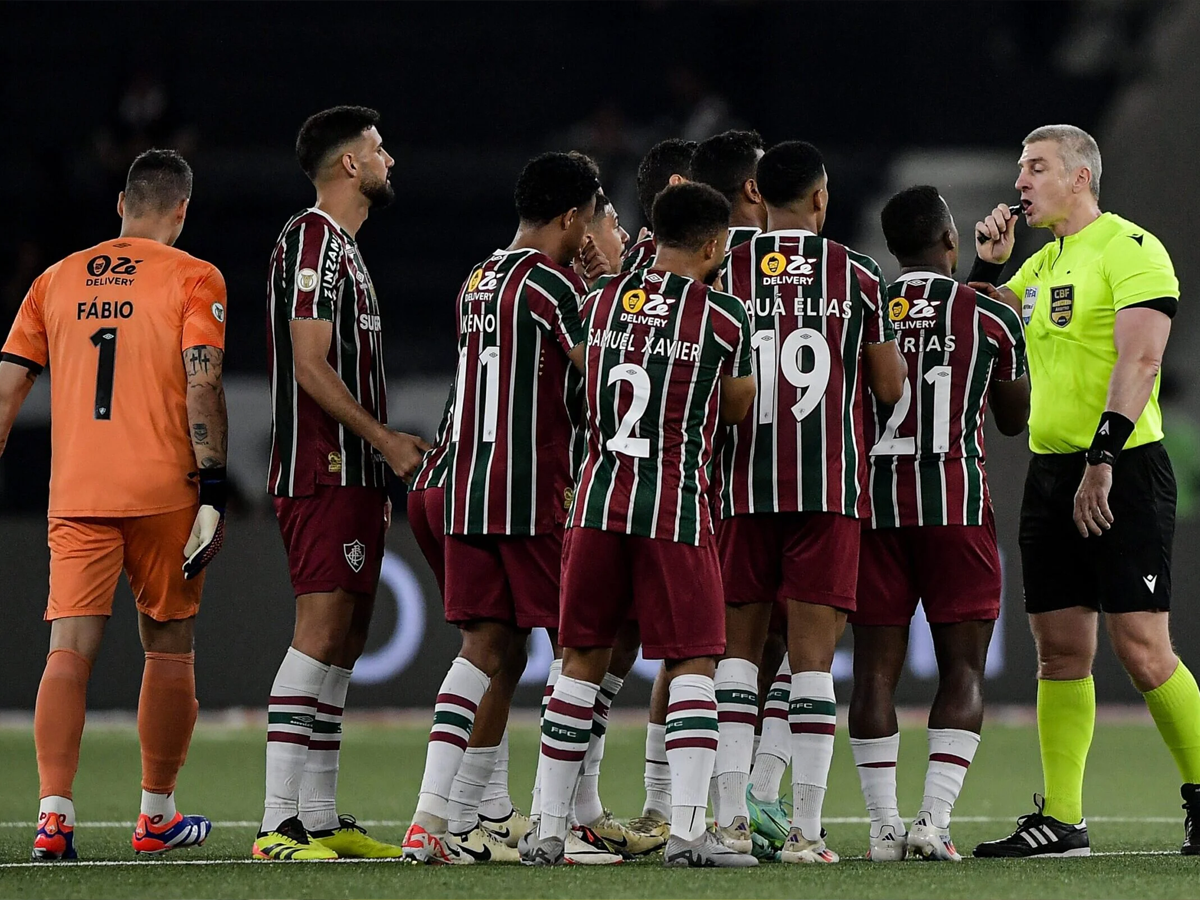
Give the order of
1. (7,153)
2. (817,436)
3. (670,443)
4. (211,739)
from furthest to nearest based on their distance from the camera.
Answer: (7,153) < (211,739) < (817,436) < (670,443)

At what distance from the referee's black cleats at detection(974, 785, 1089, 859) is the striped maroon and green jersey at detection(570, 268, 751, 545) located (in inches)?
60.9

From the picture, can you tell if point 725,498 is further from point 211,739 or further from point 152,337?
point 211,739

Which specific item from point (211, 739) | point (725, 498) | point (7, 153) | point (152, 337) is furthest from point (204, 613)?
point (7, 153)

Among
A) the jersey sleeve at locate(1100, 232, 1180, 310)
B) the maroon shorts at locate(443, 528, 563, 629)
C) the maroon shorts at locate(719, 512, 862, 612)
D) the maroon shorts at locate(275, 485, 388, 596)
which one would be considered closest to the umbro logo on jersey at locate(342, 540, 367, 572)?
the maroon shorts at locate(275, 485, 388, 596)

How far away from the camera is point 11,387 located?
224 inches

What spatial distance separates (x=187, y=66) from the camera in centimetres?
1714

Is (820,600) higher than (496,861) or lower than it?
higher

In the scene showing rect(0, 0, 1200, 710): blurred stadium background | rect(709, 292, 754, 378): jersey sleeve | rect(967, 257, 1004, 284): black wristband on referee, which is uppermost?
rect(0, 0, 1200, 710): blurred stadium background

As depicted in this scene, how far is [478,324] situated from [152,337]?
3.68 ft

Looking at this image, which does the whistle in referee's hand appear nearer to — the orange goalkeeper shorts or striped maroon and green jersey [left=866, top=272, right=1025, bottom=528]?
striped maroon and green jersey [left=866, top=272, right=1025, bottom=528]

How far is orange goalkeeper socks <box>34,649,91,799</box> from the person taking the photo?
530cm

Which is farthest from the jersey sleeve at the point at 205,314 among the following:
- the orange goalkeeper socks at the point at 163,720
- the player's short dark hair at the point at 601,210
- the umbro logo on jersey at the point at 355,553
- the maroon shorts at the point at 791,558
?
the maroon shorts at the point at 791,558

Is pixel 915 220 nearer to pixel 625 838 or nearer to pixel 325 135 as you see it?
pixel 325 135

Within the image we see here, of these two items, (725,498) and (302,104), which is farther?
(302,104)
